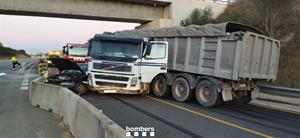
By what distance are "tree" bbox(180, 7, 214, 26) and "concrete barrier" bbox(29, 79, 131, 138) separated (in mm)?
24018

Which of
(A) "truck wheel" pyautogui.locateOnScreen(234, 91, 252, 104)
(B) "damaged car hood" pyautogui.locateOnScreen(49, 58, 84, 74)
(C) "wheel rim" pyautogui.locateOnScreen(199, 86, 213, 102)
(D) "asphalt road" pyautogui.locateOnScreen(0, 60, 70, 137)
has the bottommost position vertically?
(D) "asphalt road" pyautogui.locateOnScreen(0, 60, 70, 137)

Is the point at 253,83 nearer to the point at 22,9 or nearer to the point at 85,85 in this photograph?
the point at 85,85

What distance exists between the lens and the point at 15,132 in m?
7.82

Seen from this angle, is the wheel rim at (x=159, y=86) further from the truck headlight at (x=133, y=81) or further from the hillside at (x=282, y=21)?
the hillside at (x=282, y=21)

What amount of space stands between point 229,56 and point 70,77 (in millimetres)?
7065

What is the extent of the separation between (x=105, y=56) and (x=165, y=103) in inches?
120

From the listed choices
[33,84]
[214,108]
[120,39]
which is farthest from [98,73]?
[214,108]

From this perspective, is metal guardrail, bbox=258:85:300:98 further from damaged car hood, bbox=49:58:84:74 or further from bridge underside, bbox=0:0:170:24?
bridge underside, bbox=0:0:170:24

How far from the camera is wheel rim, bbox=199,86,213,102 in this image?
39.0 feet

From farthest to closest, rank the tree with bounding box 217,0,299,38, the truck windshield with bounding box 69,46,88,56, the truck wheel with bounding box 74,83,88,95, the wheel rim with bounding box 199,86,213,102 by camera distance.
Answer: the tree with bounding box 217,0,299,38
the truck windshield with bounding box 69,46,88,56
the truck wheel with bounding box 74,83,88,95
the wheel rim with bounding box 199,86,213,102

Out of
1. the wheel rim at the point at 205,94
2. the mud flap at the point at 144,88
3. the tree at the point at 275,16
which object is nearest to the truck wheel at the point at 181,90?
the wheel rim at the point at 205,94

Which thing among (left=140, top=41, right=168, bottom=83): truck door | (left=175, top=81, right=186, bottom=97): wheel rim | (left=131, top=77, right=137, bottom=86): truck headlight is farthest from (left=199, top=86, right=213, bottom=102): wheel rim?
(left=131, top=77, right=137, bottom=86): truck headlight

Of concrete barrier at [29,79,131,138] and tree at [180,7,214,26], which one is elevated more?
tree at [180,7,214,26]

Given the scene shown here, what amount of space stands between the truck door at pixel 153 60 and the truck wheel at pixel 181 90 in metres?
0.85
